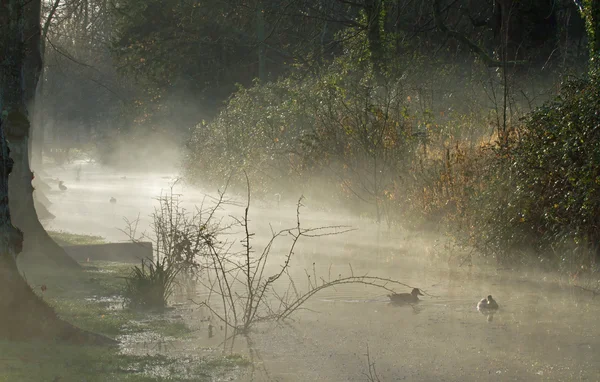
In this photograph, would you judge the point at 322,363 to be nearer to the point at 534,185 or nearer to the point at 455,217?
the point at 534,185

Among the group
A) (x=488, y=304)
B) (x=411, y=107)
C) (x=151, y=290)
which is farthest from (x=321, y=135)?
(x=488, y=304)

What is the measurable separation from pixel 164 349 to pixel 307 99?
1276 cm

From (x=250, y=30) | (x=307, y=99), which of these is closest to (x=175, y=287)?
(x=307, y=99)

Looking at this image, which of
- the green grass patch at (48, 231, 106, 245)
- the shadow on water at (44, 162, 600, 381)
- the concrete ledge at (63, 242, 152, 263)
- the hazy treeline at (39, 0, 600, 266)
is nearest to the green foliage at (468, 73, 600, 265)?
the hazy treeline at (39, 0, 600, 266)

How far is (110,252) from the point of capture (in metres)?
13.3

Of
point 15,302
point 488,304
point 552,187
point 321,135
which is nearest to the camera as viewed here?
point 15,302

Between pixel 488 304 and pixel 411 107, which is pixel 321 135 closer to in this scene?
pixel 411 107

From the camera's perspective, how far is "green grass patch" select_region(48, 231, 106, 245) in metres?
15.1

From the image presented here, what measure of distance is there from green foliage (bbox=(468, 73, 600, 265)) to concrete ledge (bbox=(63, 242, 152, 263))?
513 cm

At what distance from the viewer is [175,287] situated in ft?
34.2

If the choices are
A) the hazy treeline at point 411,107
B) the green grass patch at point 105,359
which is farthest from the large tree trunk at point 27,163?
the green grass patch at point 105,359

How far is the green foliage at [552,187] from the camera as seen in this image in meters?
8.82

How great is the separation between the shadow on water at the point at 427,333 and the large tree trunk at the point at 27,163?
2.78 m

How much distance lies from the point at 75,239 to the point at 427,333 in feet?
30.8
